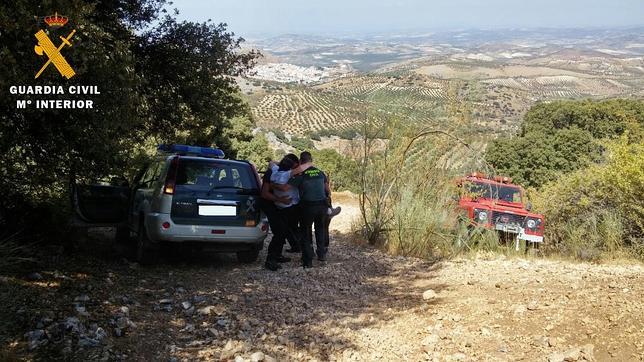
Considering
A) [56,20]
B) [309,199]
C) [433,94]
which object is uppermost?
[56,20]

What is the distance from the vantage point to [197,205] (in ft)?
24.9

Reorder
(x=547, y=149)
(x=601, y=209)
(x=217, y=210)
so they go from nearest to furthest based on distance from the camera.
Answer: (x=217, y=210) → (x=601, y=209) → (x=547, y=149)

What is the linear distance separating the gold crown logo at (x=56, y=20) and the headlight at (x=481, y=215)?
9119 millimetres

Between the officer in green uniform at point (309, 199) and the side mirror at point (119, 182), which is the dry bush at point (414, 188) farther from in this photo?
the side mirror at point (119, 182)

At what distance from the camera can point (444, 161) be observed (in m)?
10.0

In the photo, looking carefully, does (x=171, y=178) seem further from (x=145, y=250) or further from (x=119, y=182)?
(x=119, y=182)

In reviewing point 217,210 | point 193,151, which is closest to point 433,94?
point 193,151

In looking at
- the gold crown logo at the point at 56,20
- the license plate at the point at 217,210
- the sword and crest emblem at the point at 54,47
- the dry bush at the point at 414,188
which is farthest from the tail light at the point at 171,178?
the dry bush at the point at 414,188

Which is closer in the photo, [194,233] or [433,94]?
[194,233]

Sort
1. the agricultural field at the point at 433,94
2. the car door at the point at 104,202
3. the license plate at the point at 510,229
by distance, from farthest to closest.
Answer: the license plate at the point at 510,229, the agricultural field at the point at 433,94, the car door at the point at 104,202

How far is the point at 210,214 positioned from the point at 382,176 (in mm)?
3800

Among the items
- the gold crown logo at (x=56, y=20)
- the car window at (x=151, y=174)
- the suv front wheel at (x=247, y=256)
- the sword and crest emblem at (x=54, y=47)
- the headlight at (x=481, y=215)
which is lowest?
the headlight at (x=481, y=215)

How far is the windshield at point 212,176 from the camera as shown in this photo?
7.68 m

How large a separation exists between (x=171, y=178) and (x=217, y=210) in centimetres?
78
